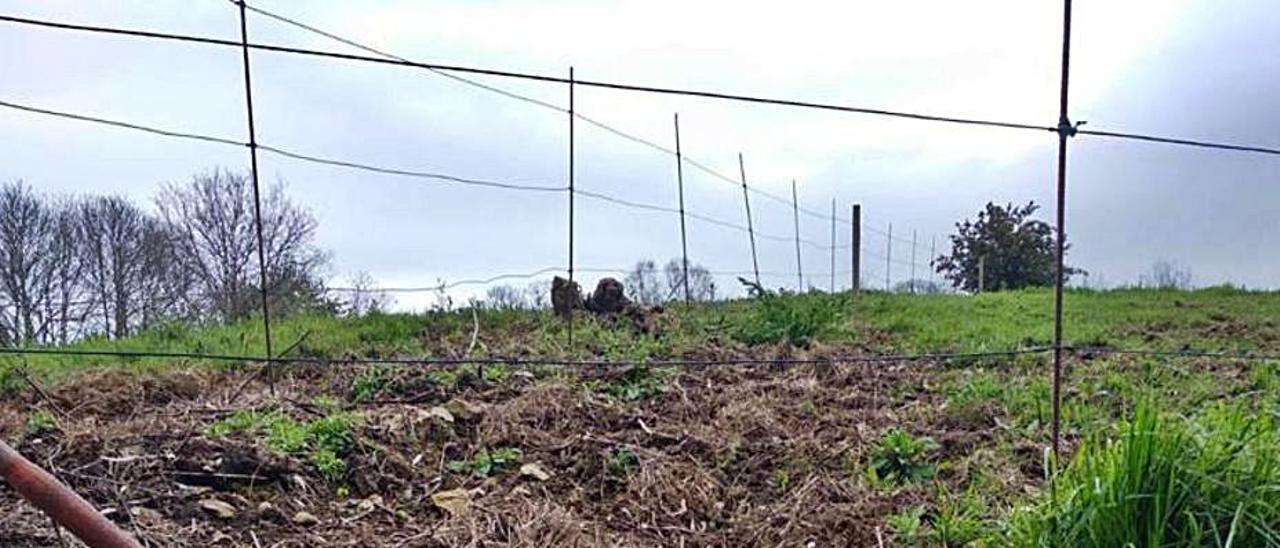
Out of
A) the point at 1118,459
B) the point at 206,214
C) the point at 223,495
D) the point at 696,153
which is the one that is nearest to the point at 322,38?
the point at 223,495

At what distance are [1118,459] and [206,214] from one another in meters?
11.4

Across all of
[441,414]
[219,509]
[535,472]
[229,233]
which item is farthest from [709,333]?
[229,233]

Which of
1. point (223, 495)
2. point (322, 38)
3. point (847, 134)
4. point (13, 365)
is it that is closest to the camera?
point (223, 495)

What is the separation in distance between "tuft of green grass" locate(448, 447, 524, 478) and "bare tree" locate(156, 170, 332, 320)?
640 centimetres

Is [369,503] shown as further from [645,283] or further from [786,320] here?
[645,283]

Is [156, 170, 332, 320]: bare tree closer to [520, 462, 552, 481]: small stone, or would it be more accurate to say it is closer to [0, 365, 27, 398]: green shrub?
[0, 365, 27, 398]: green shrub

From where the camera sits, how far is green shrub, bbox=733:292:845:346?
17.2 feet

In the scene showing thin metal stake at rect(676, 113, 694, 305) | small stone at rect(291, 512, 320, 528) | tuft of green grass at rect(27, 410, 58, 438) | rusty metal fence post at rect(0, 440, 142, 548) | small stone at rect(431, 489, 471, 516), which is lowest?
small stone at rect(431, 489, 471, 516)

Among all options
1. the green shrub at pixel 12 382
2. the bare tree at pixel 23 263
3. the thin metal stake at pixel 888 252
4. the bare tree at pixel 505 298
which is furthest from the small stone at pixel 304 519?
the thin metal stake at pixel 888 252

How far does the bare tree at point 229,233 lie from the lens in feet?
30.2

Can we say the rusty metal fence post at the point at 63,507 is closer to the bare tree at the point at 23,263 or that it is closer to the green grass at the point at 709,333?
the green grass at the point at 709,333

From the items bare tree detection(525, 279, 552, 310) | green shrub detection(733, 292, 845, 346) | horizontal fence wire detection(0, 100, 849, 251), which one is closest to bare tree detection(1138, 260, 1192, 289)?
horizontal fence wire detection(0, 100, 849, 251)

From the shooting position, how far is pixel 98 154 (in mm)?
5520

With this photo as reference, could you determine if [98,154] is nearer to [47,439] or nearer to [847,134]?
[47,439]
